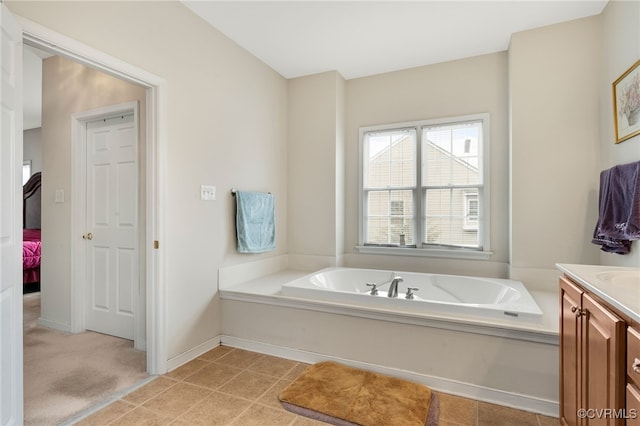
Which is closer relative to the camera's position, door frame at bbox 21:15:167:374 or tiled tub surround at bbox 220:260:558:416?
tiled tub surround at bbox 220:260:558:416

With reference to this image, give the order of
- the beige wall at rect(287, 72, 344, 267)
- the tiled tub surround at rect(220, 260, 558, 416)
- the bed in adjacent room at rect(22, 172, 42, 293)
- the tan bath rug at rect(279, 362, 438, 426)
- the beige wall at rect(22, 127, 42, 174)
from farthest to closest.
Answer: the beige wall at rect(22, 127, 42, 174) → the bed in adjacent room at rect(22, 172, 42, 293) → the beige wall at rect(287, 72, 344, 267) → the tiled tub surround at rect(220, 260, 558, 416) → the tan bath rug at rect(279, 362, 438, 426)

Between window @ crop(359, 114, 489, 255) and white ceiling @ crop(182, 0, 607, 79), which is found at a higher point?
white ceiling @ crop(182, 0, 607, 79)

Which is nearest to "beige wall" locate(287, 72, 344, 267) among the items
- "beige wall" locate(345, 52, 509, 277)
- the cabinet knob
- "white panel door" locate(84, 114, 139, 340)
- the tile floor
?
"beige wall" locate(345, 52, 509, 277)

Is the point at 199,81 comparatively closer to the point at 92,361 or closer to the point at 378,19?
the point at 378,19

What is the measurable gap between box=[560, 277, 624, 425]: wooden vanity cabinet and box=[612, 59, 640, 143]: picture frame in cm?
131

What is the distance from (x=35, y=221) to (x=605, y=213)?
7.58m

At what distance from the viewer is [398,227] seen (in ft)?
11.7

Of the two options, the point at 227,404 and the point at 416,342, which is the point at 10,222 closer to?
the point at 227,404

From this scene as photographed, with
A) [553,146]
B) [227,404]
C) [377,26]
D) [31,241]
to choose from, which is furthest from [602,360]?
[31,241]

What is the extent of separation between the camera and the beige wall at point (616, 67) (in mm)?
2078

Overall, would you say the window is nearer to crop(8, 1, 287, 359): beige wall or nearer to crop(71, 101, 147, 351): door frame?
crop(8, 1, 287, 359): beige wall

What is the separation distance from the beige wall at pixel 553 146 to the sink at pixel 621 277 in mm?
1386

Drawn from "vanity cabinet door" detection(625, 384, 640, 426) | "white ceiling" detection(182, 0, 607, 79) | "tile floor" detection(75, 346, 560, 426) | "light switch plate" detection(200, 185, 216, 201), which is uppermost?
"white ceiling" detection(182, 0, 607, 79)

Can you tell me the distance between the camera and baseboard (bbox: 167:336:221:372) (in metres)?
2.36
